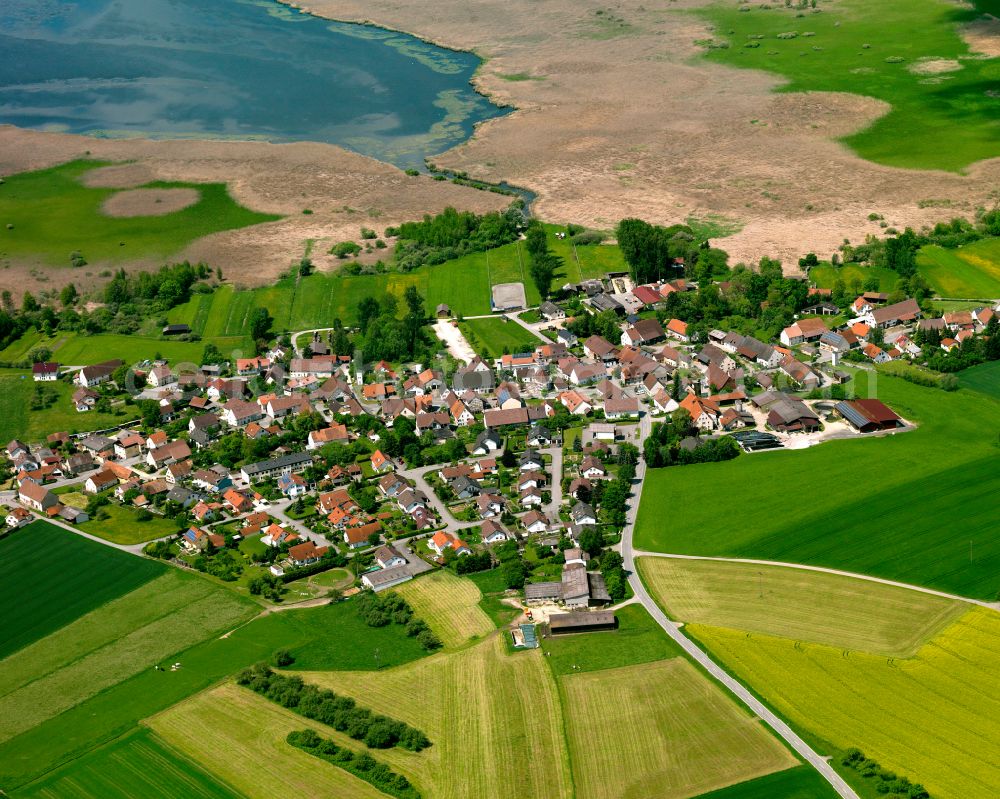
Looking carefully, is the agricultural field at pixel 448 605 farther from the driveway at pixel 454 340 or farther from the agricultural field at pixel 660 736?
the driveway at pixel 454 340

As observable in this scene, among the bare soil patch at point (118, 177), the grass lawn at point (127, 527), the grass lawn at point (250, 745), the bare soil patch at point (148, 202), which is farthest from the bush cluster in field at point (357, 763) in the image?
the bare soil patch at point (118, 177)

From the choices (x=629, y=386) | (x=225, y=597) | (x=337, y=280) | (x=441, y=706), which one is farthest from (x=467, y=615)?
(x=337, y=280)

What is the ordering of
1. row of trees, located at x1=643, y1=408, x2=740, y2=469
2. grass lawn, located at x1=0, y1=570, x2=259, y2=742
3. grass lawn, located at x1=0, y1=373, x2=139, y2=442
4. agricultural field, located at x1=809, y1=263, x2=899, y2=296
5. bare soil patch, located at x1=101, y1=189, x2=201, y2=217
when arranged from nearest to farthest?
grass lawn, located at x1=0, y1=570, x2=259, y2=742
row of trees, located at x1=643, y1=408, x2=740, y2=469
grass lawn, located at x1=0, y1=373, x2=139, y2=442
agricultural field, located at x1=809, y1=263, x2=899, y2=296
bare soil patch, located at x1=101, y1=189, x2=201, y2=217

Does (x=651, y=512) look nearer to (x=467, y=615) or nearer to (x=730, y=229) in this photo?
(x=467, y=615)

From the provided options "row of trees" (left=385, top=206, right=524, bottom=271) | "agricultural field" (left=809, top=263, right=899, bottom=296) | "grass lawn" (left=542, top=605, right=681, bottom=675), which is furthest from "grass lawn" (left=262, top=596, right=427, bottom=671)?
"agricultural field" (left=809, top=263, right=899, bottom=296)

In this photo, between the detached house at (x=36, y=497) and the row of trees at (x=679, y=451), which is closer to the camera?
the detached house at (x=36, y=497)

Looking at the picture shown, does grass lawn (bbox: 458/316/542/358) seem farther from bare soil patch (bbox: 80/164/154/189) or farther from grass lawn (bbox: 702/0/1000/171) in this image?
bare soil patch (bbox: 80/164/154/189)

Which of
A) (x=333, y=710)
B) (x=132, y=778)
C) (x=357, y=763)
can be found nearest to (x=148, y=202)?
(x=333, y=710)
